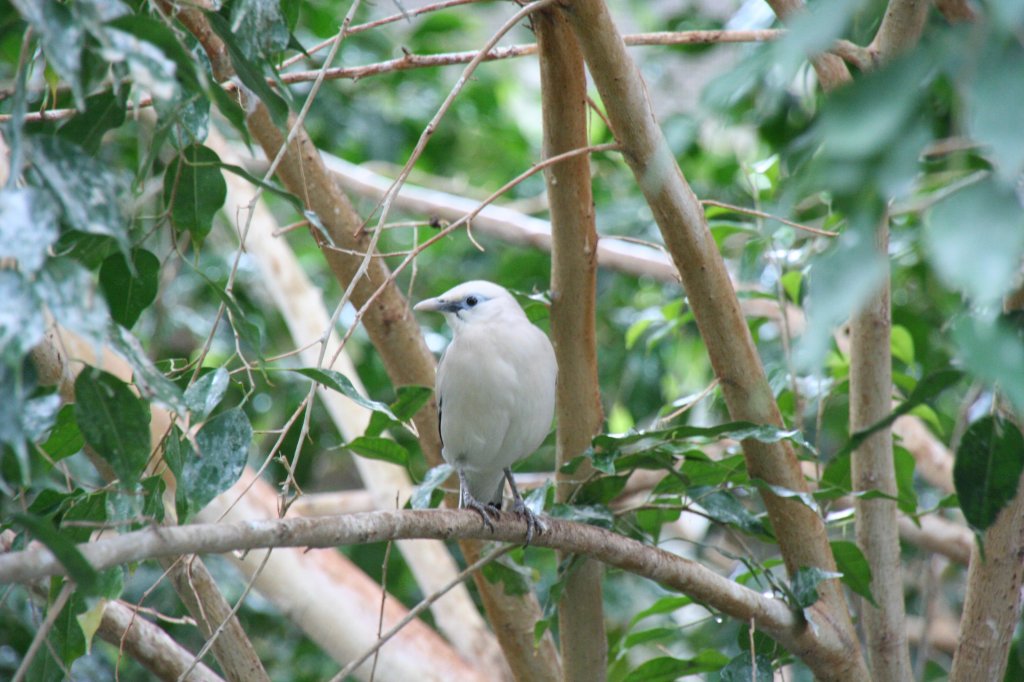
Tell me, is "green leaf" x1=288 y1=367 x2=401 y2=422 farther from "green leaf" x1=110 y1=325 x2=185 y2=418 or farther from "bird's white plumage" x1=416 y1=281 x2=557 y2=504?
"bird's white plumage" x1=416 y1=281 x2=557 y2=504

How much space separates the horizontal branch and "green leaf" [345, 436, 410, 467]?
277 millimetres

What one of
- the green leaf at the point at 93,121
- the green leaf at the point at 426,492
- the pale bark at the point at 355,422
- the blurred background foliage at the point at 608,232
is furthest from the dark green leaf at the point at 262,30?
the pale bark at the point at 355,422

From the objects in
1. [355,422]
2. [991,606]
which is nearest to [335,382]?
[991,606]

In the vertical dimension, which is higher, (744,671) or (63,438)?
(63,438)

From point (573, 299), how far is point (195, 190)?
96 centimetres

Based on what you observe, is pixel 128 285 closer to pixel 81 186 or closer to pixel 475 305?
pixel 81 186

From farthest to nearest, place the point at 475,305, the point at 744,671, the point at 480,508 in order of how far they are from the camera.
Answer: the point at 475,305, the point at 480,508, the point at 744,671

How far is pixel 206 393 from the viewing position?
4.83 ft

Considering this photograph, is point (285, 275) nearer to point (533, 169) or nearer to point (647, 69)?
point (533, 169)

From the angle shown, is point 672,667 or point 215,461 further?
point 672,667

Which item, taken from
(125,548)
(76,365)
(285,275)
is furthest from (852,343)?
(285,275)

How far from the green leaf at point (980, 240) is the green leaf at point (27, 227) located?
2.53 ft

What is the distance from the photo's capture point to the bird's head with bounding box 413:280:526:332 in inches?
107

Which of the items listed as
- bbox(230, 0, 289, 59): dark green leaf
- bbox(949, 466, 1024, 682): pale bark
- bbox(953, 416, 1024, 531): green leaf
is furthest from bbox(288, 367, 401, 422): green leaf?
bbox(949, 466, 1024, 682): pale bark
